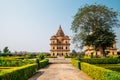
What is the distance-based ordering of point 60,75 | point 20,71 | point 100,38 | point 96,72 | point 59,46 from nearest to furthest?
1. point 20,71
2. point 96,72
3. point 60,75
4. point 100,38
5. point 59,46

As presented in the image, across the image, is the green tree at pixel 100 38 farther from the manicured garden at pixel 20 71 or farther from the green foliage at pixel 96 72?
the green foliage at pixel 96 72

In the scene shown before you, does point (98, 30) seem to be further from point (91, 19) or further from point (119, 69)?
point (119, 69)

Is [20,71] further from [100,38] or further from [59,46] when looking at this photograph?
[59,46]

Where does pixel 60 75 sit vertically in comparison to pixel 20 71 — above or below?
below

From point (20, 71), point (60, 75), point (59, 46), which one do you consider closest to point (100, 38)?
point (60, 75)

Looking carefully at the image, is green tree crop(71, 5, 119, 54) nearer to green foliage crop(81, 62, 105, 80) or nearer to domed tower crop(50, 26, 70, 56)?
green foliage crop(81, 62, 105, 80)

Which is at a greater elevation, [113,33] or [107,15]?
[107,15]

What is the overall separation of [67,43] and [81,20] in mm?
56220

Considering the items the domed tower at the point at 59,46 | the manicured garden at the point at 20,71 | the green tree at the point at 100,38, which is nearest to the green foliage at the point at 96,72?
the manicured garden at the point at 20,71

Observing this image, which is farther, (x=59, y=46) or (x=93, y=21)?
(x=59, y=46)

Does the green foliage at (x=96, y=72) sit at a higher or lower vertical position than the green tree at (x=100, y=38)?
lower

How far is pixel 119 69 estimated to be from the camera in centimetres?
2212

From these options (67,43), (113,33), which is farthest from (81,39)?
(67,43)

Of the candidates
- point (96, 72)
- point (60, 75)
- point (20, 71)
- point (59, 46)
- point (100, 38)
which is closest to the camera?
point (20, 71)
